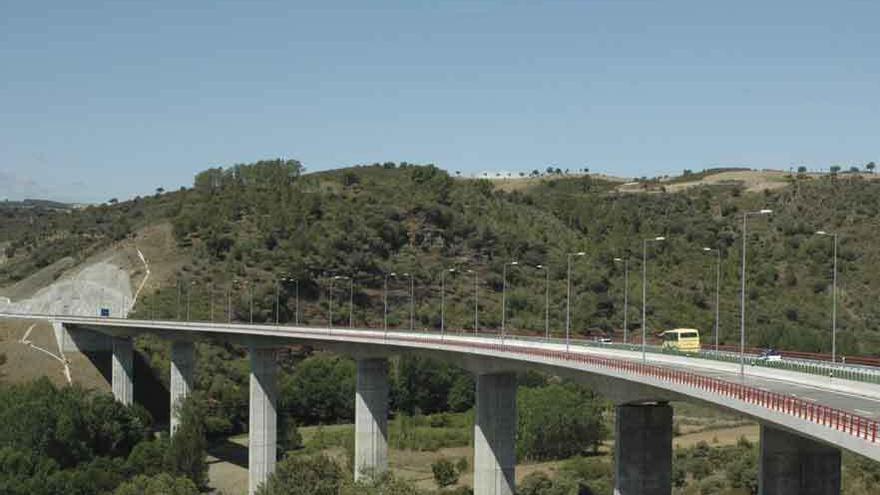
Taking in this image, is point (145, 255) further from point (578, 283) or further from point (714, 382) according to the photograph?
point (714, 382)

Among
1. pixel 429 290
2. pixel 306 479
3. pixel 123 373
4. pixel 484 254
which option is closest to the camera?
pixel 306 479

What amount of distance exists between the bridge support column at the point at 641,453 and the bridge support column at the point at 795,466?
10957 millimetres

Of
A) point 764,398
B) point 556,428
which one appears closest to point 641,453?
point 764,398

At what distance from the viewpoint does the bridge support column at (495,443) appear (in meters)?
63.1

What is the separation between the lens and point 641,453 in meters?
47.2


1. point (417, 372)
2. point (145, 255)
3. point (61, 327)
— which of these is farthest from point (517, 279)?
point (61, 327)

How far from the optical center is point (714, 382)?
3703cm

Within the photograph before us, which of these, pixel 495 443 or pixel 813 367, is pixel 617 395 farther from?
pixel 495 443

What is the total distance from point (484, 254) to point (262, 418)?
73.2 m

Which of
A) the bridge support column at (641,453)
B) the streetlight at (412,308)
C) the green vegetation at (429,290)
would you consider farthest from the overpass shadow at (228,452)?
the bridge support column at (641,453)

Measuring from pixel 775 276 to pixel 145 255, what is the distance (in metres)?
88.5

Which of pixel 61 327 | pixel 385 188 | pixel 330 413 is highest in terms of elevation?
pixel 385 188

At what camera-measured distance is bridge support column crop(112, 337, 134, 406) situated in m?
102

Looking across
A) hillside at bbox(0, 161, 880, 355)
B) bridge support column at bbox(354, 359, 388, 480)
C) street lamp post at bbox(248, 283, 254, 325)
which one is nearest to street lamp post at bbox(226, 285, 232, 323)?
hillside at bbox(0, 161, 880, 355)
